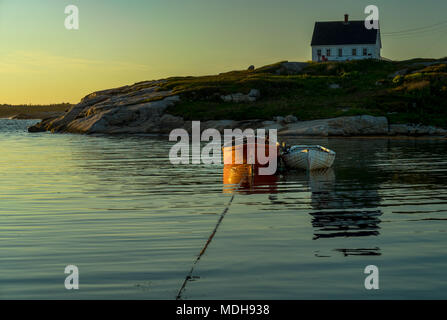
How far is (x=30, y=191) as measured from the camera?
23.6m

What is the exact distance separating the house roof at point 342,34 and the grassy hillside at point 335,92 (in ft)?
31.9

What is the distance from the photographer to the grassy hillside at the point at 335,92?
72.7 meters

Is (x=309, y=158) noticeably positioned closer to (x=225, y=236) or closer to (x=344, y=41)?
(x=225, y=236)

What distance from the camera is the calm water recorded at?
10070 millimetres

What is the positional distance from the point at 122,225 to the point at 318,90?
76.7 metres

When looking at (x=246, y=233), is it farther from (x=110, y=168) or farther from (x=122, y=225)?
(x=110, y=168)

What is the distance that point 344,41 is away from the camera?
113 metres

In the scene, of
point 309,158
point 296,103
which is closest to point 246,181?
point 309,158

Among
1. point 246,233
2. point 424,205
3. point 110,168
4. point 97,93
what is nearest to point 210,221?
point 246,233

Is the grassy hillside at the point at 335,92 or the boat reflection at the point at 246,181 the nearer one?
the boat reflection at the point at 246,181

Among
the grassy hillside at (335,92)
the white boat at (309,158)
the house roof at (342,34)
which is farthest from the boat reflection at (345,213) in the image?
the house roof at (342,34)

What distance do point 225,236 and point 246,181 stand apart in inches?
510

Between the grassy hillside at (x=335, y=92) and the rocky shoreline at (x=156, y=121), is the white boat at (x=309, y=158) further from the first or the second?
the grassy hillside at (x=335, y=92)

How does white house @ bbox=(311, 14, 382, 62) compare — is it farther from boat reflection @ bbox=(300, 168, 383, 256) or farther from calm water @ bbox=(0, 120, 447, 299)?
boat reflection @ bbox=(300, 168, 383, 256)
